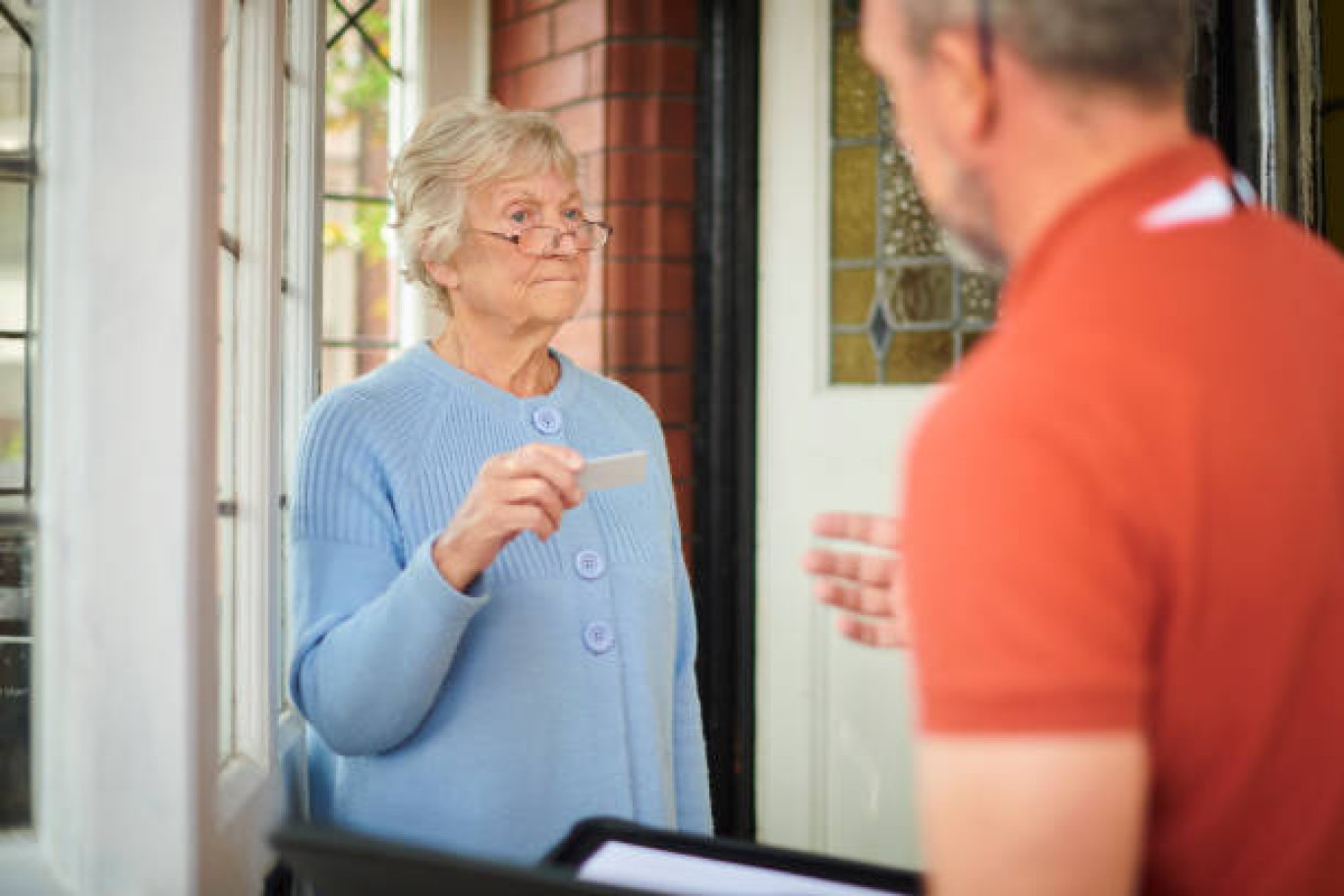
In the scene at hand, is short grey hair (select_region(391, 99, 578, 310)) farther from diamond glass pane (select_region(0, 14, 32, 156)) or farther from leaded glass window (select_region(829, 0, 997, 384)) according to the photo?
leaded glass window (select_region(829, 0, 997, 384))

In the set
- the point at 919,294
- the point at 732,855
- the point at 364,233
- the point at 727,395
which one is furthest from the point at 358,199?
the point at 732,855

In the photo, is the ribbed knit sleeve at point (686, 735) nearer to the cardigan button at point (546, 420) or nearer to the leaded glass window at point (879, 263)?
the cardigan button at point (546, 420)

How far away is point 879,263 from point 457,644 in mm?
1676

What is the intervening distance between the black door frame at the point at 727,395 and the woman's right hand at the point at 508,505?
61.0 inches

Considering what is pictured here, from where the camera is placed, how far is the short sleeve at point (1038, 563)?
521 millimetres

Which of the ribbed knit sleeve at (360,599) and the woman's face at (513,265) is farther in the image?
the woman's face at (513,265)

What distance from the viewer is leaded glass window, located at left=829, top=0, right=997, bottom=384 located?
2.63m

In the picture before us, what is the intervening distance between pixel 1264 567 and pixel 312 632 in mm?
1063

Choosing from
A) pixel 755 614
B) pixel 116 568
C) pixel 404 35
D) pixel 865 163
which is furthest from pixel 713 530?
pixel 116 568

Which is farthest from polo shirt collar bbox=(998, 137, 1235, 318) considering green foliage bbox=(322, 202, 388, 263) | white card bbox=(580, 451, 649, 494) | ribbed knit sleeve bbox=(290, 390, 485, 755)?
green foliage bbox=(322, 202, 388, 263)

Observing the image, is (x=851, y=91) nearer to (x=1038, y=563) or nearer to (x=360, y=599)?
(x=360, y=599)

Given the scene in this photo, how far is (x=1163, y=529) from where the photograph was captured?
539mm

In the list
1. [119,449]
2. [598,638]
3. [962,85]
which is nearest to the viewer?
[962,85]

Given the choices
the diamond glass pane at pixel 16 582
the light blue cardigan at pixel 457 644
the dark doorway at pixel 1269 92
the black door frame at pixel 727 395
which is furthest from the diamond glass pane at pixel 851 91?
the diamond glass pane at pixel 16 582
